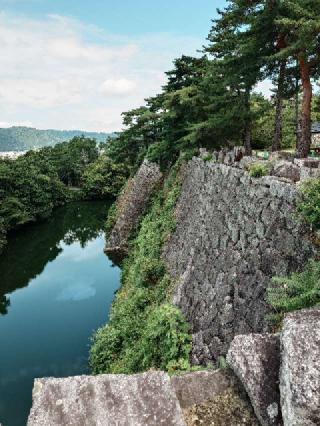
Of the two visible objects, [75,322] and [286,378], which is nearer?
[286,378]

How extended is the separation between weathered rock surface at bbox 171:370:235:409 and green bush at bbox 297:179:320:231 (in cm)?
492

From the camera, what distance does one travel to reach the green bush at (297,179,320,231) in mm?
8000

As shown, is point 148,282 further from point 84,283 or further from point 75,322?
point 84,283

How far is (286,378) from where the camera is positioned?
3301 mm

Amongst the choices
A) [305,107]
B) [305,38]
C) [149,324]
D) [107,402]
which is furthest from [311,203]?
[305,107]

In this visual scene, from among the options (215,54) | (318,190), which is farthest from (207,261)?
(215,54)

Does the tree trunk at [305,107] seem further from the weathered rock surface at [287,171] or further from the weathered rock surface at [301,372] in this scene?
the weathered rock surface at [301,372]

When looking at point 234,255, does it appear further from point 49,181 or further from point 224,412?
point 49,181

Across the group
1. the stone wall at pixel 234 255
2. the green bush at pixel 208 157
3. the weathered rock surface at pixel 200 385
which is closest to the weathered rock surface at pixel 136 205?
the green bush at pixel 208 157

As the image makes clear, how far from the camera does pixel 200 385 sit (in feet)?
13.0

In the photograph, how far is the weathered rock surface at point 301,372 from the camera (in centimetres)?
308

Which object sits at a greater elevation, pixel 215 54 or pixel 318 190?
pixel 215 54

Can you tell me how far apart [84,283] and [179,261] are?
14.6 m

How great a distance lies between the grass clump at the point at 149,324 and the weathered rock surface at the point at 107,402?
717 centimetres
